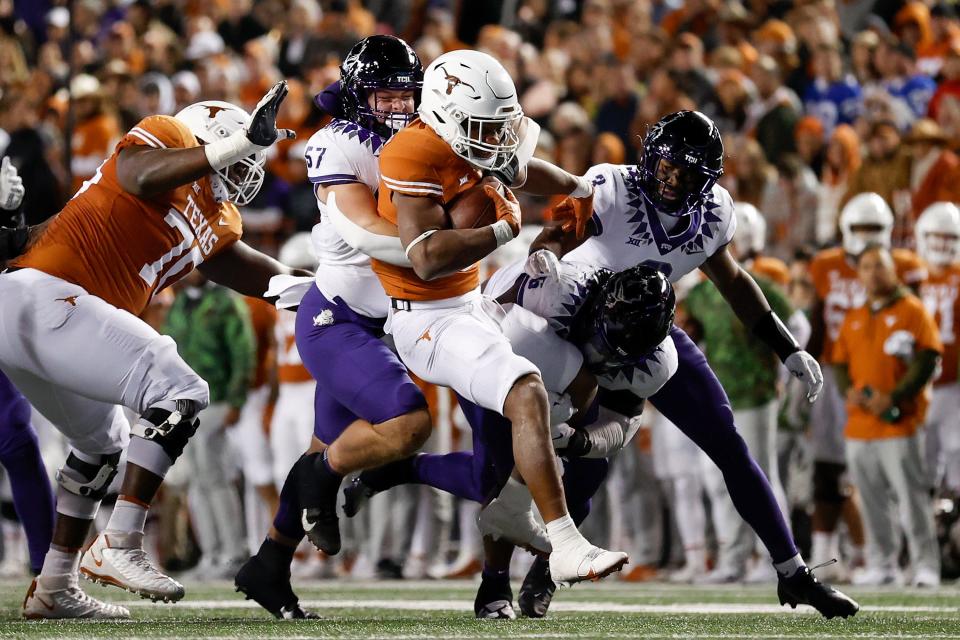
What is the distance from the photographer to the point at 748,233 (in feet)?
31.3

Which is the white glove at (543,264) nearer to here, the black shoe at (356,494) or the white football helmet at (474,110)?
the white football helmet at (474,110)

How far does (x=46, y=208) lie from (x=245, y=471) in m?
2.22

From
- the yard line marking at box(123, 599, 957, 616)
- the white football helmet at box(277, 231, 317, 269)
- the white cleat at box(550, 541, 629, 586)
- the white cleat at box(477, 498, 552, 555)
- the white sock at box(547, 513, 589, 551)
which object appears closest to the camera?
the white cleat at box(550, 541, 629, 586)

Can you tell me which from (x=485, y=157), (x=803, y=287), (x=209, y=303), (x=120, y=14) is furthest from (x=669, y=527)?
(x=120, y=14)

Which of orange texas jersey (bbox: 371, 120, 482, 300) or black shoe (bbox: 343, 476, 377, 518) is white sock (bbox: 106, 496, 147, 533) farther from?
orange texas jersey (bbox: 371, 120, 482, 300)

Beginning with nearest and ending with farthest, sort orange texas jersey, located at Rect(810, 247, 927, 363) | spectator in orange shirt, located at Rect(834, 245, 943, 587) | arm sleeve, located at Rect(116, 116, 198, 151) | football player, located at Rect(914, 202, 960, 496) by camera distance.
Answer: arm sleeve, located at Rect(116, 116, 198, 151) < spectator in orange shirt, located at Rect(834, 245, 943, 587) < football player, located at Rect(914, 202, 960, 496) < orange texas jersey, located at Rect(810, 247, 927, 363)

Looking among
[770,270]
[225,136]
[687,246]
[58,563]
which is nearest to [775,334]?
[687,246]

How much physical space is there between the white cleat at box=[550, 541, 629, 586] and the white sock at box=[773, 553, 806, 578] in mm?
1265

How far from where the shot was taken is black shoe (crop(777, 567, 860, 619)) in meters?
5.93

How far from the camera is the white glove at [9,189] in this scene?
612cm

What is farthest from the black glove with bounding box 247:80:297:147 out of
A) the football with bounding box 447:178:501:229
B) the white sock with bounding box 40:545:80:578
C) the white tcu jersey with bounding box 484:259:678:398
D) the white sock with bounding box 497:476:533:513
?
the white sock with bounding box 40:545:80:578

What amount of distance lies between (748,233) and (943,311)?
1177 millimetres

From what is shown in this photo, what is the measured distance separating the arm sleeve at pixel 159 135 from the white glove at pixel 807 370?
237cm

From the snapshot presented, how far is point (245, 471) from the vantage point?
10.3 meters
